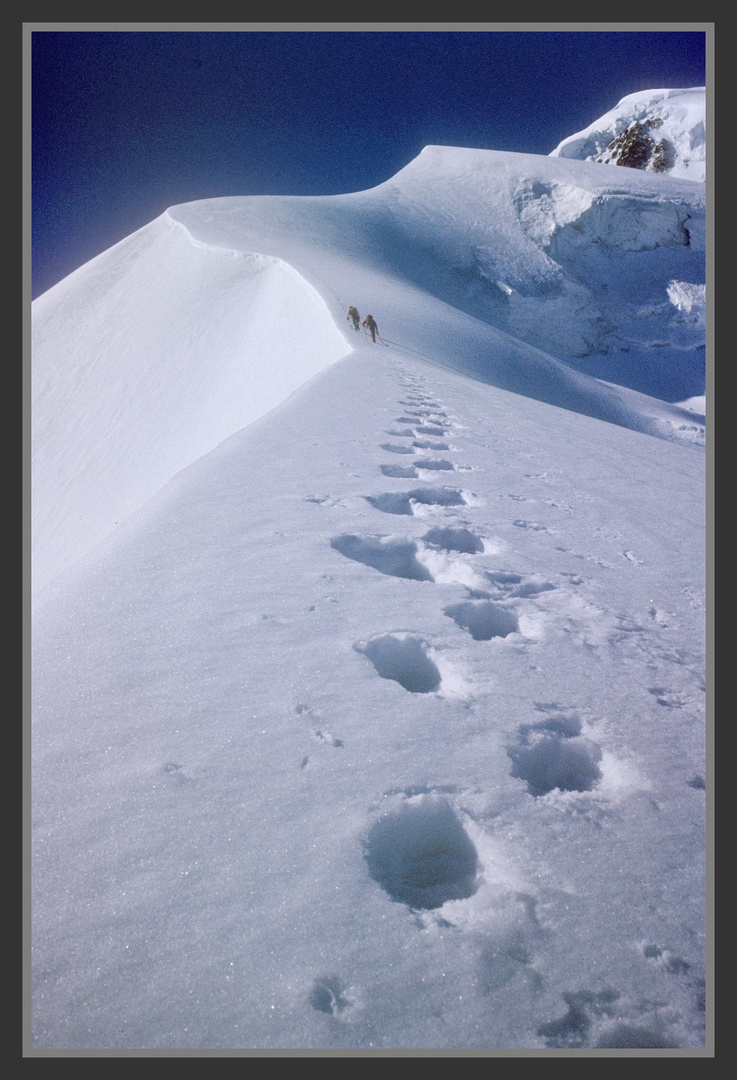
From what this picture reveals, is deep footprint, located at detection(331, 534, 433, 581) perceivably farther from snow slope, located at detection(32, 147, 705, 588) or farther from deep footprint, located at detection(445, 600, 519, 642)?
snow slope, located at detection(32, 147, 705, 588)

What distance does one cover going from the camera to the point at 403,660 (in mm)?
2643

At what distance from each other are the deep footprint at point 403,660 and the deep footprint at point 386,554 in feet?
2.32

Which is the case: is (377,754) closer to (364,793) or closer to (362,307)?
(364,793)

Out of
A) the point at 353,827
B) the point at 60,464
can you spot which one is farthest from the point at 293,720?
the point at 60,464

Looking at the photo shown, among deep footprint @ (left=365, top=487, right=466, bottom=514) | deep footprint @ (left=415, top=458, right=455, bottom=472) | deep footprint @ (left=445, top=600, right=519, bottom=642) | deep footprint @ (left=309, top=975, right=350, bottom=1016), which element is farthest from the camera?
deep footprint @ (left=415, top=458, right=455, bottom=472)

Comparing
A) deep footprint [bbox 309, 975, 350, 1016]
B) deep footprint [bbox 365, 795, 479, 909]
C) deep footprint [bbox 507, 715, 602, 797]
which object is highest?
deep footprint [bbox 507, 715, 602, 797]

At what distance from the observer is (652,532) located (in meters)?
4.57

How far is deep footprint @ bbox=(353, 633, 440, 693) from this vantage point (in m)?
2.57

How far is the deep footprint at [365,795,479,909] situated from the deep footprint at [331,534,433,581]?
1596mm

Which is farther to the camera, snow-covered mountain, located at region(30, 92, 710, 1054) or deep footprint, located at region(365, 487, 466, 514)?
deep footprint, located at region(365, 487, 466, 514)

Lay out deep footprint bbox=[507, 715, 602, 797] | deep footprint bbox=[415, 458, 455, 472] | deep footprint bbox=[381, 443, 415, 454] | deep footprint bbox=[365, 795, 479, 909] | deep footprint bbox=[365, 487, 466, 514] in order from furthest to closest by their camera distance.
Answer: deep footprint bbox=[381, 443, 415, 454] → deep footprint bbox=[415, 458, 455, 472] → deep footprint bbox=[365, 487, 466, 514] → deep footprint bbox=[507, 715, 602, 797] → deep footprint bbox=[365, 795, 479, 909]

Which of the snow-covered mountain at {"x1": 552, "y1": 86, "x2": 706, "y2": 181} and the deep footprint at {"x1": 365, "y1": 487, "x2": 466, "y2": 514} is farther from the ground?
the snow-covered mountain at {"x1": 552, "y1": 86, "x2": 706, "y2": 181}

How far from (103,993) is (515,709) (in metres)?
1.53

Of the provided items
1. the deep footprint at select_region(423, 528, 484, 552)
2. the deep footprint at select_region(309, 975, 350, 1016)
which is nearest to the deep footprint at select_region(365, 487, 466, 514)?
the deep footprint at select_region(423, 528, 484, 552)
